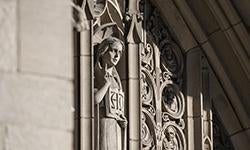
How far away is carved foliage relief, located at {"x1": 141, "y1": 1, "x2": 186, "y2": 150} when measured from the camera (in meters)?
10.8

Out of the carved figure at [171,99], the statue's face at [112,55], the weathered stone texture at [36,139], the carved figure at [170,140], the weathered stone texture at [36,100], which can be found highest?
the statue's face at [112,55]

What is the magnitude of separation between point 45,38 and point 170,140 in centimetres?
661

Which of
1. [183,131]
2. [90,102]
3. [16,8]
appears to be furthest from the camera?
[183,131]

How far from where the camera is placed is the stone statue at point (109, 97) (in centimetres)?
987

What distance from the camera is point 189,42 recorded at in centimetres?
1155

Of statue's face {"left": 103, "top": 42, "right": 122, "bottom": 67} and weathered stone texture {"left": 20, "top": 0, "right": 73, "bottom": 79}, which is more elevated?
statue's face {"left": 103, "top": 42, "right": 122, "bottom": 67}

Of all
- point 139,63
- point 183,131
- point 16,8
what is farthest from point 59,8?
point 183,131

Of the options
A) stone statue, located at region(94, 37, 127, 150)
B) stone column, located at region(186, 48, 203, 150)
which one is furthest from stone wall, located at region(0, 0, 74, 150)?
stone column, located at region(186, 48, 203, 150)

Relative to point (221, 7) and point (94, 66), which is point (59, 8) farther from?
point (221, 7)

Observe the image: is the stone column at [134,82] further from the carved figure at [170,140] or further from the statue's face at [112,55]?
the carved figure at [170,140]

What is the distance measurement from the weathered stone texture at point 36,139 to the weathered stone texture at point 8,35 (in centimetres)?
25

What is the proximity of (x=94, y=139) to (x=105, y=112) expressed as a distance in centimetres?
27

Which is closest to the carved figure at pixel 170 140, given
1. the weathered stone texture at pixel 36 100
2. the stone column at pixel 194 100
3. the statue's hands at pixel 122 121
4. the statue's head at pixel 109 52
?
the stone column at pixel 194 100

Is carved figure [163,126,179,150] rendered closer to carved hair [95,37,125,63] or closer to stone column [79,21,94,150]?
carved hair [95,37,125,63]
